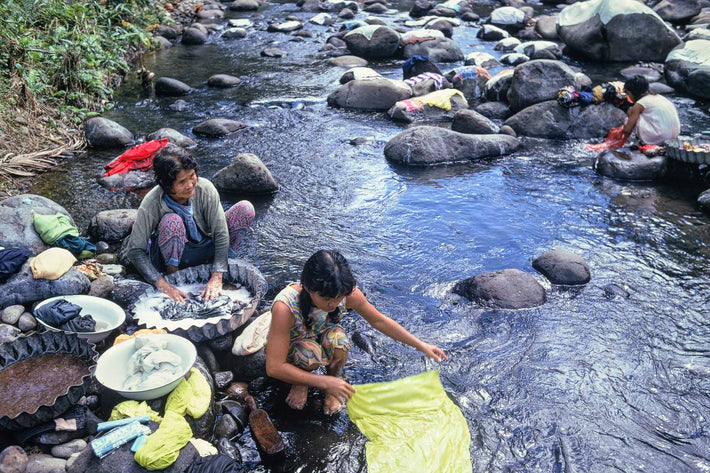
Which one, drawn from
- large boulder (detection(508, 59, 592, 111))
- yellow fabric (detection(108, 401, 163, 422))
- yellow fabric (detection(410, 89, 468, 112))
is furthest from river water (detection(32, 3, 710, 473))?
large boulder (detection(508, 59, 592, 111))

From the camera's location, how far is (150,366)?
138 inches

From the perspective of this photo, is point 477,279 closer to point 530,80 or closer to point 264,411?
point 264,411

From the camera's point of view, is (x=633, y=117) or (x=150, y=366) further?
(x=633, y=117)

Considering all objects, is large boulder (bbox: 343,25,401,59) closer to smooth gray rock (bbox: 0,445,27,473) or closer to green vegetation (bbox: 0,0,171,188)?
green vegetation (bbox: 0,0,171,188)

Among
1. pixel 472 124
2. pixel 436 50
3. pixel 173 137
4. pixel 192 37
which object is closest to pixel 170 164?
pixel 173 137

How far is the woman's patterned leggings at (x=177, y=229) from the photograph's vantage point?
4.39 meters

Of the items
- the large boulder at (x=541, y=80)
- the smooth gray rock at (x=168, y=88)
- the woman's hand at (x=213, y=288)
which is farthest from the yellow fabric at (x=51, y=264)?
the large boulder at (x=541, y=80)

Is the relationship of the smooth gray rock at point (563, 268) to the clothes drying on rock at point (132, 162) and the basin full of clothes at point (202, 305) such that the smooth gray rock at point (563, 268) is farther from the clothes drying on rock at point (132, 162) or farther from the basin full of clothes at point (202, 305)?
the clothes drying on rock at point (132, 162)

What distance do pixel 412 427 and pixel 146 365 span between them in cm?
168

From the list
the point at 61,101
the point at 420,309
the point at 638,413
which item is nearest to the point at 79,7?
the point at 61,101

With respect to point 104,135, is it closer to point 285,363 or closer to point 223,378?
point 223,378

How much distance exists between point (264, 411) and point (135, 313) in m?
1.34

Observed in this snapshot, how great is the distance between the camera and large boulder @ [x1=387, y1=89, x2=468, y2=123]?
10477 mm

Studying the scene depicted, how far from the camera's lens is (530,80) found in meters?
10.2
